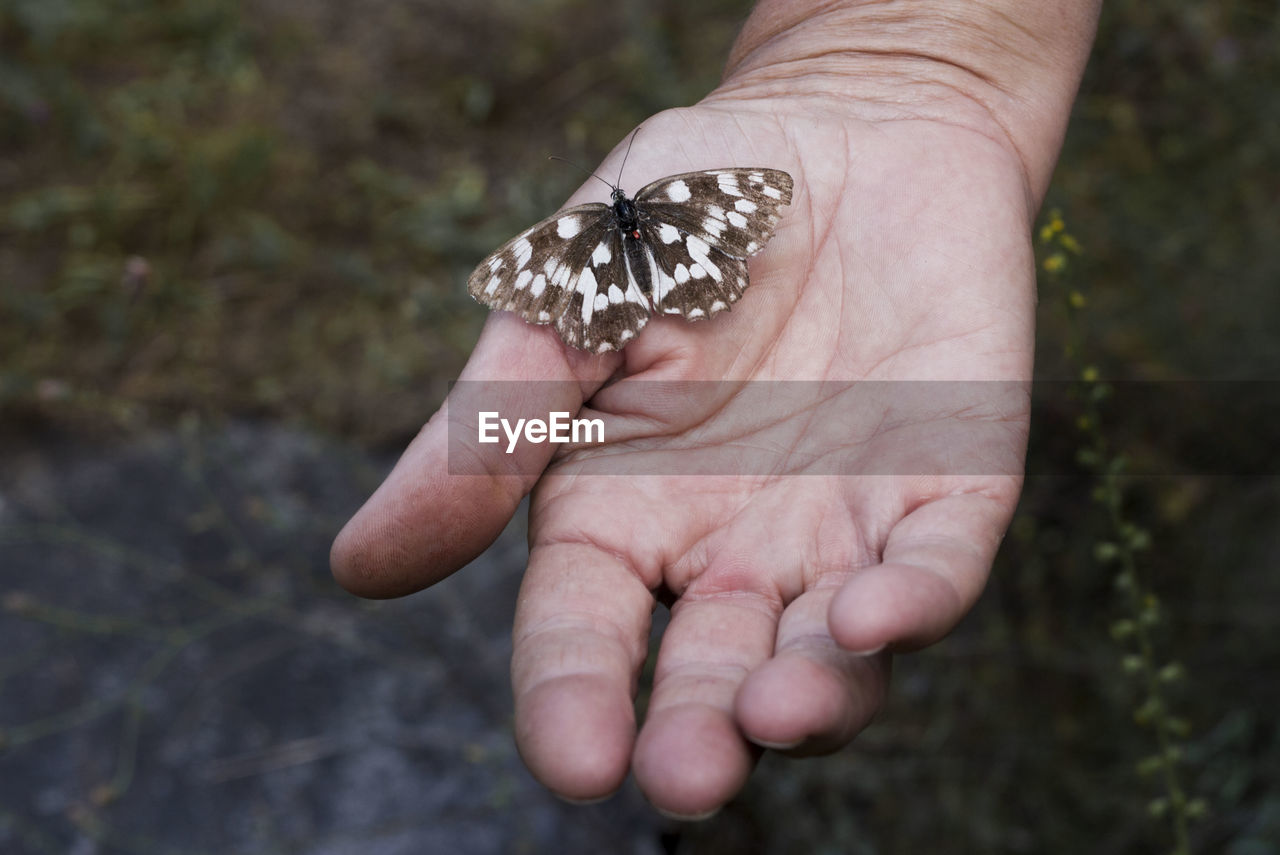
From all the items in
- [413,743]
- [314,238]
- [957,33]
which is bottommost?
[413,743]

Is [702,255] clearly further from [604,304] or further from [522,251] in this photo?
[522,251]

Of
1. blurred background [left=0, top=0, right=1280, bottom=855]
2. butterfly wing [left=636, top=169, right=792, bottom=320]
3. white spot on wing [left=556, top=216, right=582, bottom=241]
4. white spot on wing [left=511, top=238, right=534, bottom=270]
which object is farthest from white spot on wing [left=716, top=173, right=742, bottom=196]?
blurred background [left=0, top=0, right=1280, bottom=855]

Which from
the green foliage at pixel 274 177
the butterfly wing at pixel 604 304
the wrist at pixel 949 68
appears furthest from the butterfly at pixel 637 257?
the green foliage at pixel 274 177

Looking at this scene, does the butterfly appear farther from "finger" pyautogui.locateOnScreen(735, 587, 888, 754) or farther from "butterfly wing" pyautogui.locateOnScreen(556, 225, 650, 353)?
"finger" pyautogui.locateOnScreen(735, 587, 888, 754)

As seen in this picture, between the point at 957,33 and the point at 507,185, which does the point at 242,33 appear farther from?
the point at 957,33

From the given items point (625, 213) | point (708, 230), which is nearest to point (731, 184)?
point (708, 230)

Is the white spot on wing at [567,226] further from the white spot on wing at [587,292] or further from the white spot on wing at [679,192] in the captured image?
the white spot on wing at [679,192]

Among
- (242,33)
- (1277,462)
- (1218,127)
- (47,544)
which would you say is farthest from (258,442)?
(1218,127)
